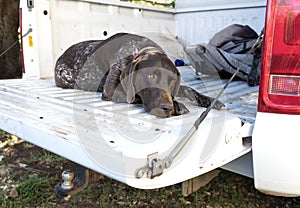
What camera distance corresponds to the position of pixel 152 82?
6.46 ft

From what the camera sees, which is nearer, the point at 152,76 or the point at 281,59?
the point at 281,59

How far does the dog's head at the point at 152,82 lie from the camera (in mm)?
1815

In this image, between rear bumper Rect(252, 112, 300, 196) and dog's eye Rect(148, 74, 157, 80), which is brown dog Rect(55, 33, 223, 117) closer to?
dog's eye Rect(148, 74, 157, 80)

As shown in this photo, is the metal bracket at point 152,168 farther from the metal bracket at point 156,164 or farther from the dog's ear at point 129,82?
the dog's ear at point 129,82

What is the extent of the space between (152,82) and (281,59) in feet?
2.71

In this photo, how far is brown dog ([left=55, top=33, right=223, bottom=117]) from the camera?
1897 mm

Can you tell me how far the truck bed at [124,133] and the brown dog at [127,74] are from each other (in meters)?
0.10

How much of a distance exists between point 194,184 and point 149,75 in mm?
717

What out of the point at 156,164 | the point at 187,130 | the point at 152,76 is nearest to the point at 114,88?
the point at 152,76

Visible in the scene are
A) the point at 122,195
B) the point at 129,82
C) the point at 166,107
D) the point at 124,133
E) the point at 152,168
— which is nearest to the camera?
the point at 152,168

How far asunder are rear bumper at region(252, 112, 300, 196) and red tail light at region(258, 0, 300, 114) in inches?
1.8

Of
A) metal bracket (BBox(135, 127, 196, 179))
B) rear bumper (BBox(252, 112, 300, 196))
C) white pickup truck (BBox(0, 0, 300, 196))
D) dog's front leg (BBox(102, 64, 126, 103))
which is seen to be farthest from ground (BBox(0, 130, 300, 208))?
metal bracket (BBox(135, 127, 196, 179))

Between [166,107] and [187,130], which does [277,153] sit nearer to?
[187,130]

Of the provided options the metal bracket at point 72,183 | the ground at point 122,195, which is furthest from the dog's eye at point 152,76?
the ground at point 122,195
